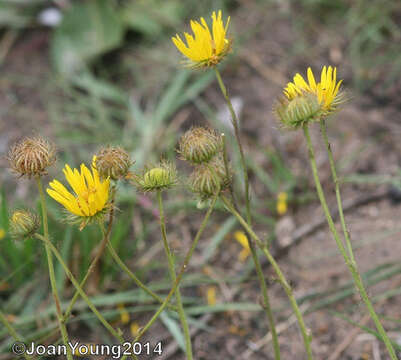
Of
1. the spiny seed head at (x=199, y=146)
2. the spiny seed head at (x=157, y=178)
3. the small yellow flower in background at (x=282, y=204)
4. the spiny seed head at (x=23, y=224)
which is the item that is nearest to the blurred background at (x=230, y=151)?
the small yellow flower in background at (x=282, y=204)

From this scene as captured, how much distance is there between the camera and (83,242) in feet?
6.72

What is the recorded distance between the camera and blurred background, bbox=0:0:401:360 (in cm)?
197

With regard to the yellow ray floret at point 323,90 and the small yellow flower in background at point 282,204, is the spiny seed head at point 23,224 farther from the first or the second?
the small yellow flower in background at point 282,204

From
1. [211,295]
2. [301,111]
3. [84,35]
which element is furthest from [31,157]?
[84,35]

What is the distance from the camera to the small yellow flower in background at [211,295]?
6.90 ft

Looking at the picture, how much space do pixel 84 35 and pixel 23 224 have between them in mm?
2420

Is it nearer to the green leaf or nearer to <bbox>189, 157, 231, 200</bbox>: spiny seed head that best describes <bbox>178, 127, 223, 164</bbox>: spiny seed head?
<bbox>189, 157, 231, 200</bbox>: spiny seed head

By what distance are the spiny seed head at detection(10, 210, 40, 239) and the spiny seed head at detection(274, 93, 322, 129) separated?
2.09 ft

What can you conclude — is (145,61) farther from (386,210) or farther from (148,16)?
(386,210)

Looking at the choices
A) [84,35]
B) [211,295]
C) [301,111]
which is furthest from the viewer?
[84,35]

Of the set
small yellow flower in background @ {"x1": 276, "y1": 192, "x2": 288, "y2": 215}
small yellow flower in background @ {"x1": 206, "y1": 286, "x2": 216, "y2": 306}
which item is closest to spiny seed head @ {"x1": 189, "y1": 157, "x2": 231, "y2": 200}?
small yellow flower in background @ {"x1": 206, "y1": 286, "x2": 216, "y2": 306}

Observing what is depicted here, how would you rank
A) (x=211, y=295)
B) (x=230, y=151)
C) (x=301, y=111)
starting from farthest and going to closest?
1. (x=230, y=151)
2. (x=211, y=295)
3. (x=301, y=111)

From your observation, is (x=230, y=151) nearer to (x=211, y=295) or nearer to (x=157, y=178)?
(x=211, y=295)

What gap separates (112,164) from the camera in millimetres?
1270
